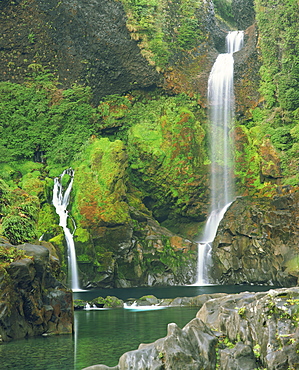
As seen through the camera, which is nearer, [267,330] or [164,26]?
[267,330]

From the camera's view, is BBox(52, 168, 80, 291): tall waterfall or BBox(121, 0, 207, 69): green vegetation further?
BBox(121, 0, 207, 69): green vegetation

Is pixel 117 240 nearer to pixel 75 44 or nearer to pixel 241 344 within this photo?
pixel 75 44

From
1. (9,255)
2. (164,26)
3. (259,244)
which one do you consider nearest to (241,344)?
(9,255)

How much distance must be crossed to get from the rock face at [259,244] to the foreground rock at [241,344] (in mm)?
21525

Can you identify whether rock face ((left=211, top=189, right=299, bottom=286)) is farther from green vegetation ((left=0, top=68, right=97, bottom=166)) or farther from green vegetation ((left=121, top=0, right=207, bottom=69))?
green vegetation ((left=121, top=0, right=207, bottom=69))

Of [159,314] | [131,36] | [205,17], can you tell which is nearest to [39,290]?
[159,314]

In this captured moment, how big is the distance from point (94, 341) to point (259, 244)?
2021 centimetres

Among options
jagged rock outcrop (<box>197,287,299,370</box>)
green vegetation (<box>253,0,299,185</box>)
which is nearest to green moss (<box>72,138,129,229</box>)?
green vegetation (<box>253,0,299,185</box>)

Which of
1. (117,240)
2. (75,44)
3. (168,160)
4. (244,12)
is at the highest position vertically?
(244,12)

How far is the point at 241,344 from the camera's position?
977cm

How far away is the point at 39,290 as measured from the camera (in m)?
16.0

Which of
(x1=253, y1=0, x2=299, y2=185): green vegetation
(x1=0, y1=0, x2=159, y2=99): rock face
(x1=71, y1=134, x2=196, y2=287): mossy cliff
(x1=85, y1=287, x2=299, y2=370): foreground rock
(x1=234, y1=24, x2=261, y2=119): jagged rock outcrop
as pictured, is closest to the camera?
(x1=85, y1=287, x2=299, y2=370): foreground rock

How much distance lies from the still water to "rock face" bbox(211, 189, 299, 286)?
11409 millimetres

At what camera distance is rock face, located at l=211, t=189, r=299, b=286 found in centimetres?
3203
